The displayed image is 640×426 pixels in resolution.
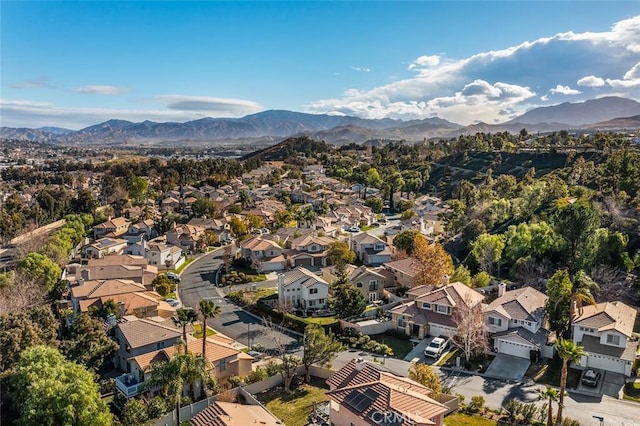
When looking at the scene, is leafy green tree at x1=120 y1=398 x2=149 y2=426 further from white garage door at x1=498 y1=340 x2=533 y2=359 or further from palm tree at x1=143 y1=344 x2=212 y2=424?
white garage door at x1=498 y1=340 x2=533 y2=359

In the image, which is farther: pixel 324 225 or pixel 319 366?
pixel 324 225

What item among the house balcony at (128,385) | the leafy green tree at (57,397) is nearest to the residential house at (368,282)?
the house balcony at (128,385)

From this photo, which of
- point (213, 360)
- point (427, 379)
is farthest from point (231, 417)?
point (427, 379)

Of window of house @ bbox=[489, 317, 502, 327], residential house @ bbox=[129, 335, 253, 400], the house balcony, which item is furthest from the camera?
window of house @ bbox=[489, 317, 502, 327]

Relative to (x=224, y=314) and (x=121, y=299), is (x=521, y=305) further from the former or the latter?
(x=121, y=299)

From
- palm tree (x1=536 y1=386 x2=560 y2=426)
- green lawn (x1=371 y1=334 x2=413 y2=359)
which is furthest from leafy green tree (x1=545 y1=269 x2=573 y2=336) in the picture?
green lawn (x1=371 y1=334 x2=413 y2=359)

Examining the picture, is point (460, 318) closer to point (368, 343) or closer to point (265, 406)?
point (368, 343)

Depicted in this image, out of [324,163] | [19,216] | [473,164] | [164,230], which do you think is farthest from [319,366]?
[324,163]

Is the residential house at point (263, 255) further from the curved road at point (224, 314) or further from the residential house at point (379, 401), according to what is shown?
the residential house at point (379, 401)
